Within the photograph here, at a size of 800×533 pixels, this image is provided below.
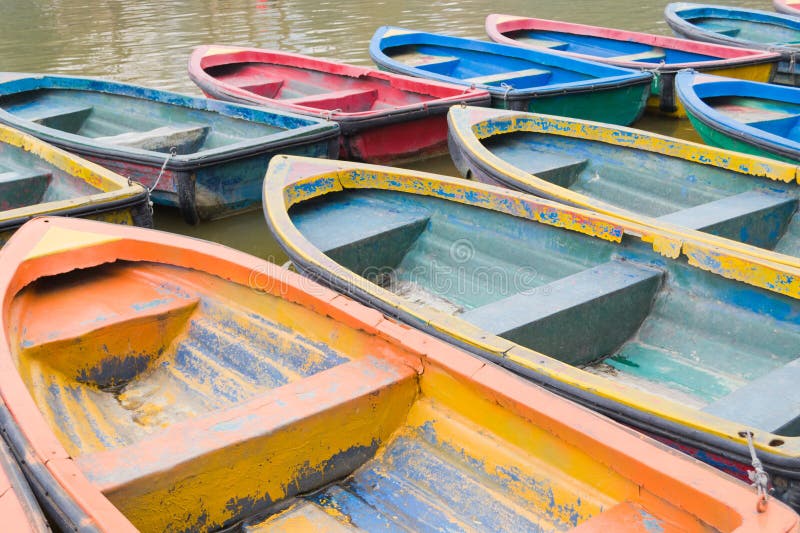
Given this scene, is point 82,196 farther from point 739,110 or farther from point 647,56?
point 647,56

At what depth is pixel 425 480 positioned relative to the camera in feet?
8.46

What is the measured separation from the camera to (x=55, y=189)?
204 inches

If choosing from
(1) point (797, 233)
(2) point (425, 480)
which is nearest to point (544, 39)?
(1) point (797, 233)

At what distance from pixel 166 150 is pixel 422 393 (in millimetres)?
4017

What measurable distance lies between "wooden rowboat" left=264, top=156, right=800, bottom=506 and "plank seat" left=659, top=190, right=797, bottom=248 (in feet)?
1.82

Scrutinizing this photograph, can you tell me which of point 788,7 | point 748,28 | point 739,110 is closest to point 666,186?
point 739,110

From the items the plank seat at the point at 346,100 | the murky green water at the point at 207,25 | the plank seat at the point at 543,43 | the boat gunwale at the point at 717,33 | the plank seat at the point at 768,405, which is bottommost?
the murky green water at the point at 207,25

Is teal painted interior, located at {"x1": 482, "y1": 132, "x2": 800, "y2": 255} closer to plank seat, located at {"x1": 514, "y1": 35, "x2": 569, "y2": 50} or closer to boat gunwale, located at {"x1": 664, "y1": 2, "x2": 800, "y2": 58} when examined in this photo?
boat gunwale, located at {"x1": 664, "y1": 2, "x2": 800, "y2": 58}

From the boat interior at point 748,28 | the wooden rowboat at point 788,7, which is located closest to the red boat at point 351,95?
Answer: the boat interior at point 748,28

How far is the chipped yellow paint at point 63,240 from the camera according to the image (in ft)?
10.7

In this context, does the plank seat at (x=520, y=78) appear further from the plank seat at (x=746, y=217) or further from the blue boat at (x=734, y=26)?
the plank seat at (x=746, y=217)

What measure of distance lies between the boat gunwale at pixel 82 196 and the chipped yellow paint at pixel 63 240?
35.4 inches

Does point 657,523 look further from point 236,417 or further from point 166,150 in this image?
point 166,150

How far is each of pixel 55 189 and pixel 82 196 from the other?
20.8 inches
